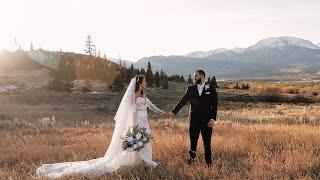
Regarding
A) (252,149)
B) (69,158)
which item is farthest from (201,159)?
(69,158)

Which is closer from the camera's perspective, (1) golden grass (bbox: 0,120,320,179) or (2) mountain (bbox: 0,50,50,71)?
(1) golden grass (bbox: 0,120,320,179)

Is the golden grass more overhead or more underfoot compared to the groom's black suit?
more underfoot

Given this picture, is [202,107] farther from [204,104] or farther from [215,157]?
[215,157]

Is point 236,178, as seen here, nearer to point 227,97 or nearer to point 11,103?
point 11,103

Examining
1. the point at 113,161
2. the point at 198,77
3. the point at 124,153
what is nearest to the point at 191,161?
the point at 124,153

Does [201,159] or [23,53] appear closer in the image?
[201,159]

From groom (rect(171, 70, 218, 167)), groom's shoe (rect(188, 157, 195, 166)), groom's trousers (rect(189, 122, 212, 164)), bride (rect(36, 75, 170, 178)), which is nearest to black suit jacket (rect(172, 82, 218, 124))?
groom (rect(171, 70, 218, 167))

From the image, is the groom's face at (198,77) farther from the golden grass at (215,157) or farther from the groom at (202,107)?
the golden grass at (215,157)

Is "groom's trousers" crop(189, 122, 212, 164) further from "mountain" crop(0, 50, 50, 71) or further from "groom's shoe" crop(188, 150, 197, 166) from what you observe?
"mountain" crop(0, 50, 50, 71)

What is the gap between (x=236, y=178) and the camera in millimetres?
8711

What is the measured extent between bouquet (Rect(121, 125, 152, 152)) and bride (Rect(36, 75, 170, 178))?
0.86ft

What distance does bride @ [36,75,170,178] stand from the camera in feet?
34.6

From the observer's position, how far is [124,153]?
10812 mm

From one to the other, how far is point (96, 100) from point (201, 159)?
55.0 metres
